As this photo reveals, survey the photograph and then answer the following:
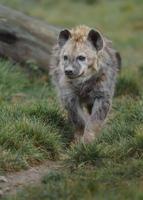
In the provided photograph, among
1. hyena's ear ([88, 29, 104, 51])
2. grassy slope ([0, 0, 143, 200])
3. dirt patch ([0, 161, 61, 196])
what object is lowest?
dirt patch ([0, 161, 61, 196])

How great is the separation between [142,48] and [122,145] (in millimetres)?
8518

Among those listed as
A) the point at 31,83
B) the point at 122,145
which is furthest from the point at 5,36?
the point at 122,145

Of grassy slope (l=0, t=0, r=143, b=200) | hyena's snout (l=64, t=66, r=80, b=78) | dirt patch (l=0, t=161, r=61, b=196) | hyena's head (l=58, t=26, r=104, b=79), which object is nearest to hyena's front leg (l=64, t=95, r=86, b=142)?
grassy slope (l=0, t=0, r=143, b=200)

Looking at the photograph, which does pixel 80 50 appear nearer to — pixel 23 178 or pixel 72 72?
pixel 72 72

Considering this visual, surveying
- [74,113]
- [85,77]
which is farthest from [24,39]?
[85,77]

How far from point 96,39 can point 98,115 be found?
0.89m

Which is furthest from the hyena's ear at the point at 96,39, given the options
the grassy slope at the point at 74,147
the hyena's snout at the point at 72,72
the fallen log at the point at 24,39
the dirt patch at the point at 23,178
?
the fallen log at the point at 24,39

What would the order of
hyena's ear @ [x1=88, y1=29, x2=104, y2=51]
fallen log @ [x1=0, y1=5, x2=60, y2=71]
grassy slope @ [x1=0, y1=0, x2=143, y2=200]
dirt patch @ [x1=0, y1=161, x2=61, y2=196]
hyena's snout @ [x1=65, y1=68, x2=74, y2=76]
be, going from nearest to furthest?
grassy slope @ [x1=0, y1=0, x2=143, y2=200]
dirt patch @ [x1=0, y1=161, x2=61, y2=196]
hyena's snout @ [x1=65, y1=68, x2=74, y2=76]
hyena's ear @ [x1=88, y1=29, x2=104, y2=51]
fallen log @ [x1=0, y1=5, x2=60, y2=71]

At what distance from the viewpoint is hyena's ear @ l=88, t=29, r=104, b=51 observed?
872 centimetres

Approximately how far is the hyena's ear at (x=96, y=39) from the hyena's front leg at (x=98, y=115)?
24.8 inches

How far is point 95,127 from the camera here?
28.4ft

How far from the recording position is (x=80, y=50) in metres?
8.61

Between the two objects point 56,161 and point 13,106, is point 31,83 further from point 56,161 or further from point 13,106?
point 56,161

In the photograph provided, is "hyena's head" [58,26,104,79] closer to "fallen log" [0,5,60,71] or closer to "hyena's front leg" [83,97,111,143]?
"hyena's front leg" [83,97,111,143]
